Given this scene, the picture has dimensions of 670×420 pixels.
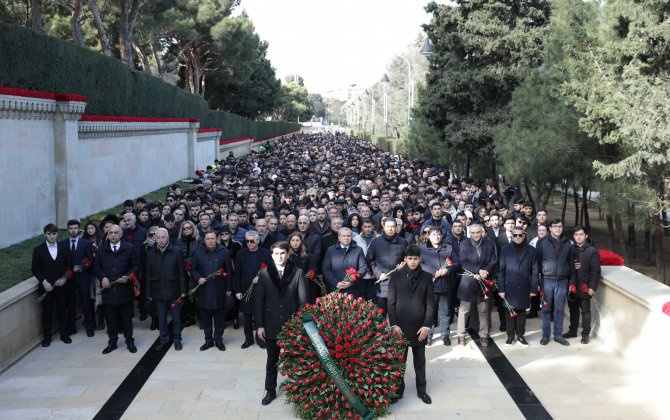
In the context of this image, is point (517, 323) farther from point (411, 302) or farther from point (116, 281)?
point (116, 281)

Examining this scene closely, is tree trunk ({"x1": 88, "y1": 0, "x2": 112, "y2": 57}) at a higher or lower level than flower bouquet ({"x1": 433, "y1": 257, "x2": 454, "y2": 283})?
higher

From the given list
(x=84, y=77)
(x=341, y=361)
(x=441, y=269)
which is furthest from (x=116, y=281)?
(x=84, y=77)

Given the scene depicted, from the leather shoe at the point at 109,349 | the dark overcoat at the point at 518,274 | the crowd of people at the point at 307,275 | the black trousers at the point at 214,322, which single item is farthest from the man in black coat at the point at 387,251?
the leather shoe at the point at 109,349

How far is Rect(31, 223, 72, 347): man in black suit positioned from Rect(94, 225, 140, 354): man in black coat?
0.54 m

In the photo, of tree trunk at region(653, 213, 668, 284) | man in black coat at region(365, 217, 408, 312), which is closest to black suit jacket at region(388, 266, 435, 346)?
man in black coat at region(365, 217, 408, 312)

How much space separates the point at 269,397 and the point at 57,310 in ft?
13.0

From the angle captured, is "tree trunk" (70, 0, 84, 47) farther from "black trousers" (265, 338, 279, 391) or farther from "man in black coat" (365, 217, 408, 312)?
"black trousers" (265, 338, 279, 391)

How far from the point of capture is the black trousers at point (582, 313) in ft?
31.6

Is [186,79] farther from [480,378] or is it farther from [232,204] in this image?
[480,378]

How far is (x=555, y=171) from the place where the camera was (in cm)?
1714

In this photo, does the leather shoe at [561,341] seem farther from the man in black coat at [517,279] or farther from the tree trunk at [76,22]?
the tree trunk at [76,22]

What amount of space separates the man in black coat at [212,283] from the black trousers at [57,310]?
6.13 feet

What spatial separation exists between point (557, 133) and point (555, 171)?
37.9 inches

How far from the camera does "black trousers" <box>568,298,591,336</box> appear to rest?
9641 mm
